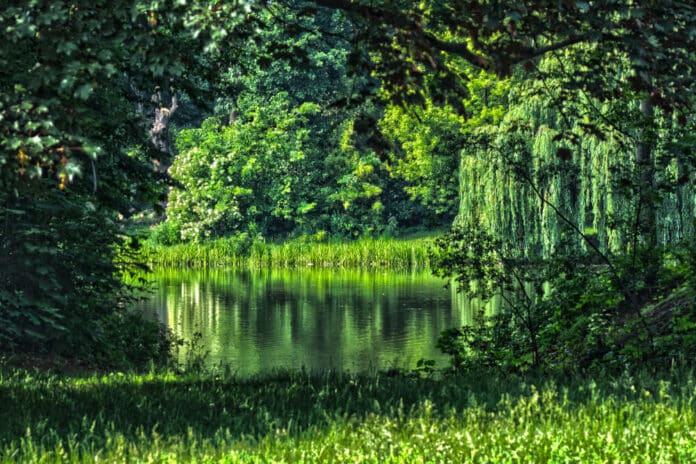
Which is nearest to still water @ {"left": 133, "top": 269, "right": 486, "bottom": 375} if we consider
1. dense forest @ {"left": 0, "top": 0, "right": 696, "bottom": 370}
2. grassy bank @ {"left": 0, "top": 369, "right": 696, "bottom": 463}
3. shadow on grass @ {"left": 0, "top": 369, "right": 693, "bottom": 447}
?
dense forest @ {"left": 0, "top": 0, "right": 696, "bottom": 370}

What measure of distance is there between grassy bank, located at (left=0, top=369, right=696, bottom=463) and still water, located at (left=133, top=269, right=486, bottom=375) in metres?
4.73

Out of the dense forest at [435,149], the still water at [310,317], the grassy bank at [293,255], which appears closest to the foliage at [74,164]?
the dense forest at [435,149]

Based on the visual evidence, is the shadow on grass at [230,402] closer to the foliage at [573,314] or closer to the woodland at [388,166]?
the woodland at [388,166]

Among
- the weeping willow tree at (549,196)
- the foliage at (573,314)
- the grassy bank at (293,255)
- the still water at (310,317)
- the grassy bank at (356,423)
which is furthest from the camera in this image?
the grassy bank at (293,255)

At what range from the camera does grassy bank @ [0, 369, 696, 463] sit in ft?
16.6

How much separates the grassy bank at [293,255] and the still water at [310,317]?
3.14 meters

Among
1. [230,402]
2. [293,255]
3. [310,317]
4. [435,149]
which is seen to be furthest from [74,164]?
[293,255]

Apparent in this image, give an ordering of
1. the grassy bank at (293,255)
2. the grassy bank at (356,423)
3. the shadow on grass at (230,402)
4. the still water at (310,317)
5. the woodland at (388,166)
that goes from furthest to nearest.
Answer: the grassy bank at (293,255) < the still water at (310,317) < the shadow on grass at (230,402) < the woodland at (388,166) < the grassy bank at (356,423)

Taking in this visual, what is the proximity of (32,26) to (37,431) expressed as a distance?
98.7 inches

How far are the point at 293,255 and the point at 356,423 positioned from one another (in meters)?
32.0

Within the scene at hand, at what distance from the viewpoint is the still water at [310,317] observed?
55.5 feet

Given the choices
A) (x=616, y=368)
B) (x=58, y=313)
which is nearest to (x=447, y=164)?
(x=616, y=368)

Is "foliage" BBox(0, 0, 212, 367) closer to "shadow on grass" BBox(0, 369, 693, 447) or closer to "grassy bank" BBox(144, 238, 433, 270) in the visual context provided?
"shadow on grass" BBox(0, 369, 693, 447)

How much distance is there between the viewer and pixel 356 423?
236 inches
